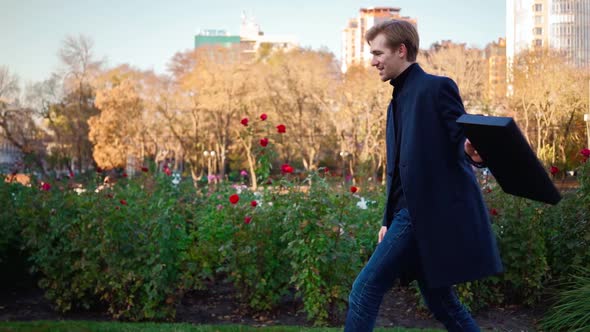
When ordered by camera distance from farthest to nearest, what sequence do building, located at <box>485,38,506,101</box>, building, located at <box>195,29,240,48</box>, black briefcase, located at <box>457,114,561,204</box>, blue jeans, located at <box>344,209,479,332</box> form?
building, located at <box>195,29,240,48</box> → building, located at <box>485,38,506,101</box> → blue jeans, located at <box>344,209,479,332</box> → black briefcase, located at <box>457,114,561,204</box>

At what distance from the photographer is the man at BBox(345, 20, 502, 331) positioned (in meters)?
3.37

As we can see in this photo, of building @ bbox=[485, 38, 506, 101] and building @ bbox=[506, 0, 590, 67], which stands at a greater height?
building @ bbox=[506, 0, 590, 67]

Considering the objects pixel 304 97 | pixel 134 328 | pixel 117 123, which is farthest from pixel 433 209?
pixel 117 123

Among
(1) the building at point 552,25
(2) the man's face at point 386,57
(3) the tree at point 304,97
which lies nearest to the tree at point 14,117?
(3) the tree at point 304,97

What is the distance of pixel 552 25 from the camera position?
65.4m

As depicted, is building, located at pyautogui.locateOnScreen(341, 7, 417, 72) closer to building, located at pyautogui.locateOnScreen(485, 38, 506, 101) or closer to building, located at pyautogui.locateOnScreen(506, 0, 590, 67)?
building, located at pyautogui.locateOnScreen(506, 0, 590, 67)

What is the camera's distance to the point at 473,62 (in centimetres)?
4806

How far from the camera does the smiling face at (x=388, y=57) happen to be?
3564mm

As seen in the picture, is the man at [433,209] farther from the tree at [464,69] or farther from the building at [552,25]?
the building at [552,25]

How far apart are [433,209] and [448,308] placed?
578mm

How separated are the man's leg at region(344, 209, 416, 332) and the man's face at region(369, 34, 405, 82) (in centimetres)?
71

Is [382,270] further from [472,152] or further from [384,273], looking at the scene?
[472,152]

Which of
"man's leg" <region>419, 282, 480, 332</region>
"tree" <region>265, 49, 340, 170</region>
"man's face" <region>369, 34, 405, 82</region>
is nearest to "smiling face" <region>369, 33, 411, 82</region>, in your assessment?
"man's face" <region>369, 34, 405, 82</region>

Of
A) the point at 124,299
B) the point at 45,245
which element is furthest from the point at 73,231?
the point at 124,299
